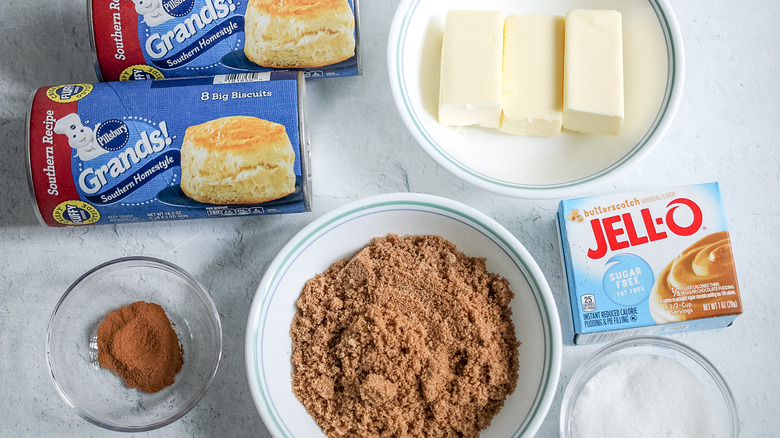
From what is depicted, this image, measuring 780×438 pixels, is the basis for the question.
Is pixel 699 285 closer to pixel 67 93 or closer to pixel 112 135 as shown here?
pixel 112 135

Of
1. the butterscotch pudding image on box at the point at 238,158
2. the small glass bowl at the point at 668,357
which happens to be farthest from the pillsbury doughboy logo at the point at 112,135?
the small glass bowl at the point at 668,357

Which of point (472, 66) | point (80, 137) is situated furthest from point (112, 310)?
point (472, 66)

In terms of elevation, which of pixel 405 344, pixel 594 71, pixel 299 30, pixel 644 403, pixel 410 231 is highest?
pixel 299 30

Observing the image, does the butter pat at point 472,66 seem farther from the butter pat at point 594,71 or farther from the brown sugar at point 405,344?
the brown sugar at point 405,344

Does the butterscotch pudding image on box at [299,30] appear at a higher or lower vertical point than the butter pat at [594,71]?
higher

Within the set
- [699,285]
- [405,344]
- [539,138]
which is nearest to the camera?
[405,344]

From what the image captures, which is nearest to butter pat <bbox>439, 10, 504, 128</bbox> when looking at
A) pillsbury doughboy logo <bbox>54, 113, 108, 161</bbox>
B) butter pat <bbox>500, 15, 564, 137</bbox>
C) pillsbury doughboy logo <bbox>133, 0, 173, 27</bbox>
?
butter pat <bbox>500, 15, 564, 137</bbox>

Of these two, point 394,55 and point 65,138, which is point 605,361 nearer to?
point 394,55
